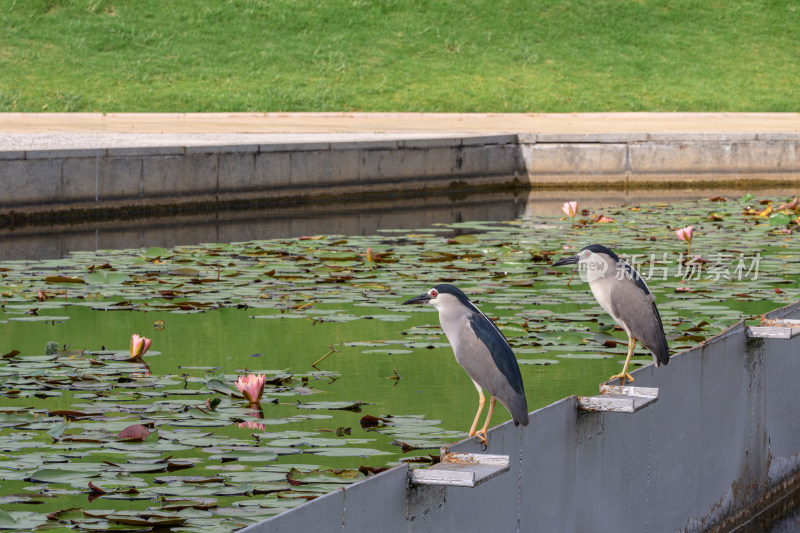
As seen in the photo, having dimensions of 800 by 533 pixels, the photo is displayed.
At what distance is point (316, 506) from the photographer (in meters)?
2.77

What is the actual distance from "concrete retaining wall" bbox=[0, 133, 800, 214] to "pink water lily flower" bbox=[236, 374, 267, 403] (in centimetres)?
603

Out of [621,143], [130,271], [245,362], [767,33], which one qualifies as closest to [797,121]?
[621,143]

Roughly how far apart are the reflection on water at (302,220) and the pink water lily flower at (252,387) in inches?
174

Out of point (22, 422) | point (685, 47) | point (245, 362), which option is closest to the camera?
point (22, 422)

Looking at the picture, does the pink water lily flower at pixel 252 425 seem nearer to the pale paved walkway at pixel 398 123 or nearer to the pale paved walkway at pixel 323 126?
the pale paved walkway at pixel 323 126

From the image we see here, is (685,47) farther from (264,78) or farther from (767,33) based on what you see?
(264,78)

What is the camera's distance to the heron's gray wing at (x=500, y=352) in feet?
11.9

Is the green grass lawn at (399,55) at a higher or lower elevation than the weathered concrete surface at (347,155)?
higher

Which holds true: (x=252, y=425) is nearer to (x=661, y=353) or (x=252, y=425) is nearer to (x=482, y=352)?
(x=482, y=352)

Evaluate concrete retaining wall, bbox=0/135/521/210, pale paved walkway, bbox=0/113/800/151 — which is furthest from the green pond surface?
pale paved walkway, bbox=0/113/800/151

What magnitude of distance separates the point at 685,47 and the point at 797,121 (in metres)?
8.69

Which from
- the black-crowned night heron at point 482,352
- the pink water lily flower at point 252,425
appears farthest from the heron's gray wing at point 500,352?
the pink water lily flower at point 252,425

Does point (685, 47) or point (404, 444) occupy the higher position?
point (685, 47)

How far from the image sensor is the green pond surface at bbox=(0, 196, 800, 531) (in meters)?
4.02
